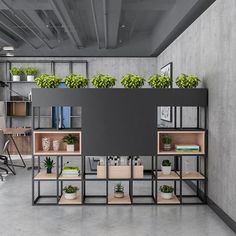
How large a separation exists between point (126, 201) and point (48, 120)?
626cm

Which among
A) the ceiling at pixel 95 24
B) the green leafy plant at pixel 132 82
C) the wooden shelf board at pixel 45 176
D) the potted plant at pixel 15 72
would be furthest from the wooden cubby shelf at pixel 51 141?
the potted plant at pixel 15 72

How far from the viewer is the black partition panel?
503 cm

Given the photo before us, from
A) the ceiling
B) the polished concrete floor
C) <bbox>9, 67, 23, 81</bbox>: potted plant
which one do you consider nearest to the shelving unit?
the polished concrete floor

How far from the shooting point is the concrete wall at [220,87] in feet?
13.8

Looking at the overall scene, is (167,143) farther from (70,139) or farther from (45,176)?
(45,176)

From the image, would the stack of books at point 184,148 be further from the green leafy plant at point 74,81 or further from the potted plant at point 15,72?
the potted plant at point 15,72

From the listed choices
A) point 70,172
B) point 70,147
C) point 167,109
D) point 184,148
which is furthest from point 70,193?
point 167,109

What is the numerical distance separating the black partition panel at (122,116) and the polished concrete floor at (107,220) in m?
0.83

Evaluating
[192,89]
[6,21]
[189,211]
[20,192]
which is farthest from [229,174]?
[6,21]

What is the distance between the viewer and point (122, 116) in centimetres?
507

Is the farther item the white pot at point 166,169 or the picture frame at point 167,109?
the picture frame at point 167,109

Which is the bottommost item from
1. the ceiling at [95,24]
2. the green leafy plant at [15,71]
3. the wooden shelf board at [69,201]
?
the wooden shelf board at [69,201]

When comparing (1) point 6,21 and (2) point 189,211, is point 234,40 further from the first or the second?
(1) point 6,21

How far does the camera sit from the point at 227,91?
436 centimetres
